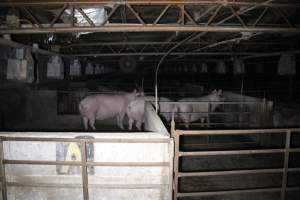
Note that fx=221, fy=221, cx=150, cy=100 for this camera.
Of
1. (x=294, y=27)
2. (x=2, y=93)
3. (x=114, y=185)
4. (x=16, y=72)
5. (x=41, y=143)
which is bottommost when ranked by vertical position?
(x=114, y=185)

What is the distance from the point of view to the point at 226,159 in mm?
5957

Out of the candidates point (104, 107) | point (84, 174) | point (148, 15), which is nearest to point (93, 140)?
point (84, 174)

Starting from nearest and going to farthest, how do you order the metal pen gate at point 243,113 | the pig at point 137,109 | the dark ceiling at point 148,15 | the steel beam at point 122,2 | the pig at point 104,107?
1. the steel beam at point 122,2
2. the dark ceiling at point 148,15
3. the metal pen gate at point 243,113
4. the pig at point 137,109
5. the pig at point 104,107

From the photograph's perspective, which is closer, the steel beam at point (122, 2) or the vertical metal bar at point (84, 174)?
the vertical metal bar at point (84, 174)

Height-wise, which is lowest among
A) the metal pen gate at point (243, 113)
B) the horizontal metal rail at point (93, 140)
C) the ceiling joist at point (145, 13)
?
the metal pen gate at point (243, 113)

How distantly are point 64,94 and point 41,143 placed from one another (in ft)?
21.1

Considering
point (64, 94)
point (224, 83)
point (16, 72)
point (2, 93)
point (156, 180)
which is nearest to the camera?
point (156, 180)

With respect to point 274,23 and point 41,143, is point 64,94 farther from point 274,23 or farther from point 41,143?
point 274,23

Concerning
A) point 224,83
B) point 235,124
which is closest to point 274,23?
point 235,124

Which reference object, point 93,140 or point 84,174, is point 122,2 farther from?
point 84,174

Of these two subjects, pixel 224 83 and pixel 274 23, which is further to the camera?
pixel 224 83

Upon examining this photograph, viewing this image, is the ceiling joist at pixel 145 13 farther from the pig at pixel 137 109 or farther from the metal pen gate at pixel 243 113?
the pig at pixel 137 109

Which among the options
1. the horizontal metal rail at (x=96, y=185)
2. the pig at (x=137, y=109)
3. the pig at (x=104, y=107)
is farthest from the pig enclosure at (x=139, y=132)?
the pig at (x=137, y=109)

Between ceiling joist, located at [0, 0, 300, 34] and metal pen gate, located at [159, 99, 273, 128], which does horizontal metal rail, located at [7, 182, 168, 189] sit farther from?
metal pen gate, located at [159, 99, 273, 128]
